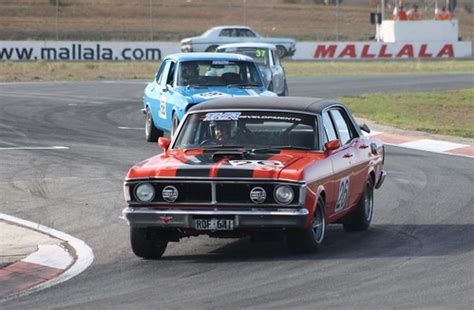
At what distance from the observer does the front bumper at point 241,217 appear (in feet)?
33.2

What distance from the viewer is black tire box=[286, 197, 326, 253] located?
10.4 meters

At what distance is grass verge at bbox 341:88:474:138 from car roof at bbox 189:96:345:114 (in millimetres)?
11206

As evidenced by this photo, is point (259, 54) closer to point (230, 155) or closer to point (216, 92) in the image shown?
point (216, 92)

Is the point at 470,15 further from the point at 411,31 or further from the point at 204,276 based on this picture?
the point at 204,276

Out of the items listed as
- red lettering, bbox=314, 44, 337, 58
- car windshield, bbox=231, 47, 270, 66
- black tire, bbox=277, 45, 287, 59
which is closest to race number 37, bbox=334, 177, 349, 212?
car windshield, bbox=231, 47, 270, 66

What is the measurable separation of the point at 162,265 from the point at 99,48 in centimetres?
4242

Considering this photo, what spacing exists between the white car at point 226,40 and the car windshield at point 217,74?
2996 cm

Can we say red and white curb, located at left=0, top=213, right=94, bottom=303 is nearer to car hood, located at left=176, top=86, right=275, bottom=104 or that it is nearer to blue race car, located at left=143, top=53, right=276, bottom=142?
car hood, located at left=176, top=86, right=275, bottom=104

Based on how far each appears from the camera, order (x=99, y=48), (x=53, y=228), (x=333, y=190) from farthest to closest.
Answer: (x=99, y=48) < (x=53, y=228) < (x=333, y=190)

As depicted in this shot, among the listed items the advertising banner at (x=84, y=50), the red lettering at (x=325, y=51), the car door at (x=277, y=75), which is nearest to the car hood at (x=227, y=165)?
the car door at (x=277, y=75)

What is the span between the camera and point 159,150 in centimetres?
1983

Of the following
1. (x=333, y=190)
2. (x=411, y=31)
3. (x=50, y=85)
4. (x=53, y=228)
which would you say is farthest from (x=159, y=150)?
(x=411, y=31)

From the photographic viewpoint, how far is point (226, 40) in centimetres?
5228

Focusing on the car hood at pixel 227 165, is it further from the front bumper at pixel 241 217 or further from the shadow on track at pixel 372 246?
the shadow on track at pixel 372 246
